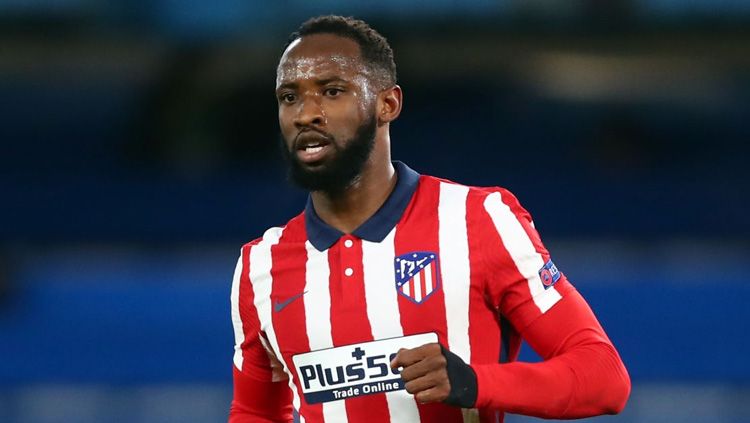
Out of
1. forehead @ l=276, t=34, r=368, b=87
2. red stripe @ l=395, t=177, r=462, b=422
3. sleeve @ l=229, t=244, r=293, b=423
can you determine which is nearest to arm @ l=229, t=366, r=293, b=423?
sleeve @ l=229, t=244, r=293, b=423

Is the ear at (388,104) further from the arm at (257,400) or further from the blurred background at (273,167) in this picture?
the blurred background at (273,167)

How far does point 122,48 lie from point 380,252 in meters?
6.63

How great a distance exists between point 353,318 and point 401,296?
93 mm

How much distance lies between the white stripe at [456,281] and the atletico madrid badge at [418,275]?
0.6 inches

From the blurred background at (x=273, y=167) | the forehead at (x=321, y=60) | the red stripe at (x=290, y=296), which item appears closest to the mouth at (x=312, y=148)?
the forehead at (x=321, y=60)

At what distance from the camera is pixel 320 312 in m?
2.30

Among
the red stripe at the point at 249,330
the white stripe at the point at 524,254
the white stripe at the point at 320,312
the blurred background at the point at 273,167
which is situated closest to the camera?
the white stripe at the point at 524,254

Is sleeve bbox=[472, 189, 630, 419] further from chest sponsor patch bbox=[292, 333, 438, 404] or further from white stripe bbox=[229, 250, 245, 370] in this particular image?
white stripe bbox=[229, 250, 245, 370]

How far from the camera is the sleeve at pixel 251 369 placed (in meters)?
2.42

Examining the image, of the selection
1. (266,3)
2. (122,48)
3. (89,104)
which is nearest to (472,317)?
(266,3)

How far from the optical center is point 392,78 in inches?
93.2

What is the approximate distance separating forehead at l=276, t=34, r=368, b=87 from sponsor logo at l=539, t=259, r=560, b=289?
460 mm

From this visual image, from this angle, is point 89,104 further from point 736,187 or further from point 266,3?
point 736,187

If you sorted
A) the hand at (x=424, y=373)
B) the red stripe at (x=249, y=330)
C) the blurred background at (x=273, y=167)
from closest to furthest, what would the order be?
the hand at (x=424, y=373) → the red stripe at (x=249, y=330) → the blurred background at (x=273, y=167)
